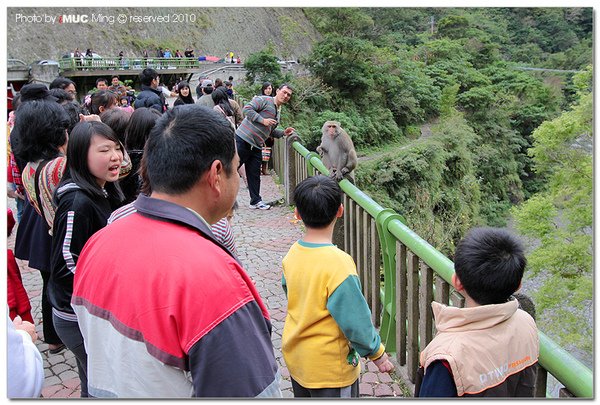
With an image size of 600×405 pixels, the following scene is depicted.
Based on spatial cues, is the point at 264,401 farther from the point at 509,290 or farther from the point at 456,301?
the point at 456,301

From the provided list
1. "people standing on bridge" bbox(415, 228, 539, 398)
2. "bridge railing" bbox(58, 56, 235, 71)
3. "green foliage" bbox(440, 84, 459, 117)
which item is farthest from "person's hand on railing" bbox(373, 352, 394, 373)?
"bridge railing" bbox(58, 56, 235, 71)

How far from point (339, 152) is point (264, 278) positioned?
2.03 metres

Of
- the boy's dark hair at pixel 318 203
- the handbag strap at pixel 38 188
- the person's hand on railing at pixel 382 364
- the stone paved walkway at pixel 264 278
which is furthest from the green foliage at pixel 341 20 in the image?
the person's hand on railing at pixel 382 364

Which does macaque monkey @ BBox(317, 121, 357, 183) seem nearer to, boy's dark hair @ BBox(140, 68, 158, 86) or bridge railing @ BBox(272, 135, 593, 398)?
bridge railing @ BBox(272, 135, 593, 398)

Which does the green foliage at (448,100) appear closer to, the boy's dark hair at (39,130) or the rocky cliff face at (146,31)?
the rocky cliff face at (146,31)

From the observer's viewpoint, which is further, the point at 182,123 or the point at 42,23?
the point at 42,23

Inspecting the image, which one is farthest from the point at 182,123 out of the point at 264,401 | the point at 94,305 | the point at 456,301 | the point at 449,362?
the point at 456,301

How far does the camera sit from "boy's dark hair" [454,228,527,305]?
1649 millimetres

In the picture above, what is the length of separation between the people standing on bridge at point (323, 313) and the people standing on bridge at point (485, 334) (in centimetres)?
48

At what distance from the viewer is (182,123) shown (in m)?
1.39

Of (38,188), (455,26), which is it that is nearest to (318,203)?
(38,188)

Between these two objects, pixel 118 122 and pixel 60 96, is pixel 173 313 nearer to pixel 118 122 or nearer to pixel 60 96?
pixel 118 122

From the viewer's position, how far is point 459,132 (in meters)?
23.1

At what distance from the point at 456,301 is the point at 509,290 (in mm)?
651
